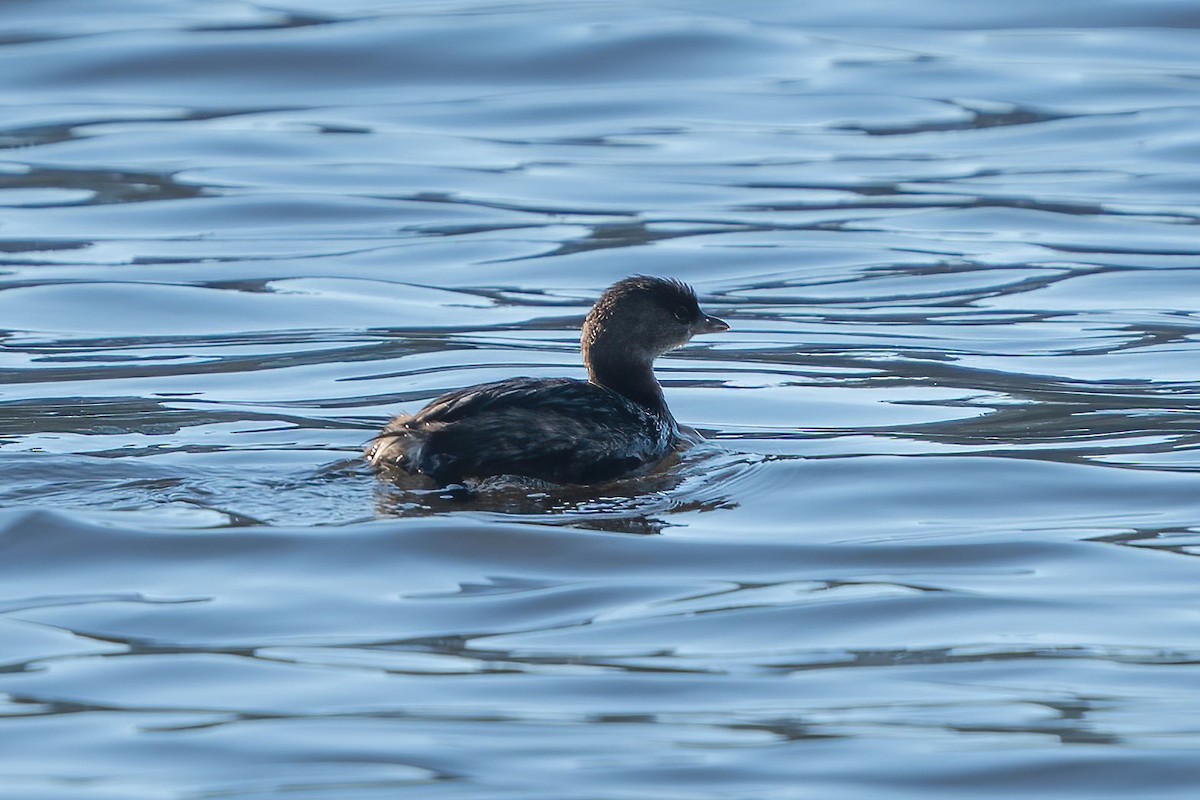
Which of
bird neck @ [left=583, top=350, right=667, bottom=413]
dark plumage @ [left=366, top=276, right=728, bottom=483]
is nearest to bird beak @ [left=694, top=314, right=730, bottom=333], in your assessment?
dark plumage @ [left=366, top=276, right=728, bottom=483]

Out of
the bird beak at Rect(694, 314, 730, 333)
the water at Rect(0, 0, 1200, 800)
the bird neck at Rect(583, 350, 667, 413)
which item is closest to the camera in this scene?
the water at Rect(0, 0, 1200, 800)

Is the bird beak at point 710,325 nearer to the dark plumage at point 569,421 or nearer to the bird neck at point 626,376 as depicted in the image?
the dark plumage at point 569,421

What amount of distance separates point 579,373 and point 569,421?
2.84m

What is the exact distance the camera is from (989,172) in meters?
18.2

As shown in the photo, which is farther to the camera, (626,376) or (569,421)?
(626,376)

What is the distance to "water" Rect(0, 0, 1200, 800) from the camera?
19.7 ft

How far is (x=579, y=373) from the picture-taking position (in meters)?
11.7

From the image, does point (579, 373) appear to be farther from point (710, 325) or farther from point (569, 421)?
point (569, 421)

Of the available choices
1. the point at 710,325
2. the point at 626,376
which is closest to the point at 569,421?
the point at 626,376

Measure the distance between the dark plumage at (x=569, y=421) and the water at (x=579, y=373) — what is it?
0.47 feet

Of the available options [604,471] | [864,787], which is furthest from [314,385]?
[864,787]

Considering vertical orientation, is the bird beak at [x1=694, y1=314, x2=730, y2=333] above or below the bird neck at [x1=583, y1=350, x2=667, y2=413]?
above

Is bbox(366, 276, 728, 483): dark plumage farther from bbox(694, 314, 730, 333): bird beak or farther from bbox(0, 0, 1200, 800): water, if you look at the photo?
bbox(694, 314, 730, 333): bird beak

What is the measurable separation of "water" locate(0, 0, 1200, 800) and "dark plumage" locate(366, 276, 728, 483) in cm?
14
